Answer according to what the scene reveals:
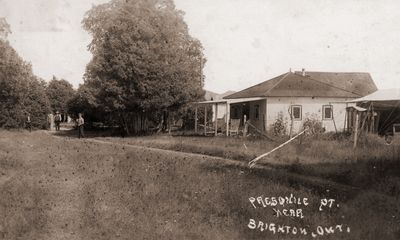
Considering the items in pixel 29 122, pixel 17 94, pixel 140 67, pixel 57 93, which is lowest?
pixel 29 122

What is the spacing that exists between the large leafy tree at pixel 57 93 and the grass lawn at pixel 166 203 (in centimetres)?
6049

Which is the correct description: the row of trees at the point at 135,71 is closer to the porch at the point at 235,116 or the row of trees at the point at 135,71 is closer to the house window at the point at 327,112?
the porch at the point at 235,116

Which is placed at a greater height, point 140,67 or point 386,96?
point 140,67

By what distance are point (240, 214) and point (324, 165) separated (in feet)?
17.4

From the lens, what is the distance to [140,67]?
27.8 meters

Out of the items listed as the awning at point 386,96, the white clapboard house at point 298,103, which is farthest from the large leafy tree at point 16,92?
the awning at point 386,96

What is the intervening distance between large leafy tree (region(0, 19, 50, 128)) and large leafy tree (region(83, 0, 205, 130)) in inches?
323

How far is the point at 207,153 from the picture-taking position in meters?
17.5

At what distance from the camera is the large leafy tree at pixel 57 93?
71938mm

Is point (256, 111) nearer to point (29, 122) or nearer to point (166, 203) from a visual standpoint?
point (29, 122)

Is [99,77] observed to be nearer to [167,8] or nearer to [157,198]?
[167,8]

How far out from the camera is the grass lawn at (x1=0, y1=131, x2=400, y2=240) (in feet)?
27.9

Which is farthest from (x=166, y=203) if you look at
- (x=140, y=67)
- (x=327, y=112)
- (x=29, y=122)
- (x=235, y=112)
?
(x=29, y=122)

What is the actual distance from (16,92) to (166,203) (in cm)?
3132
